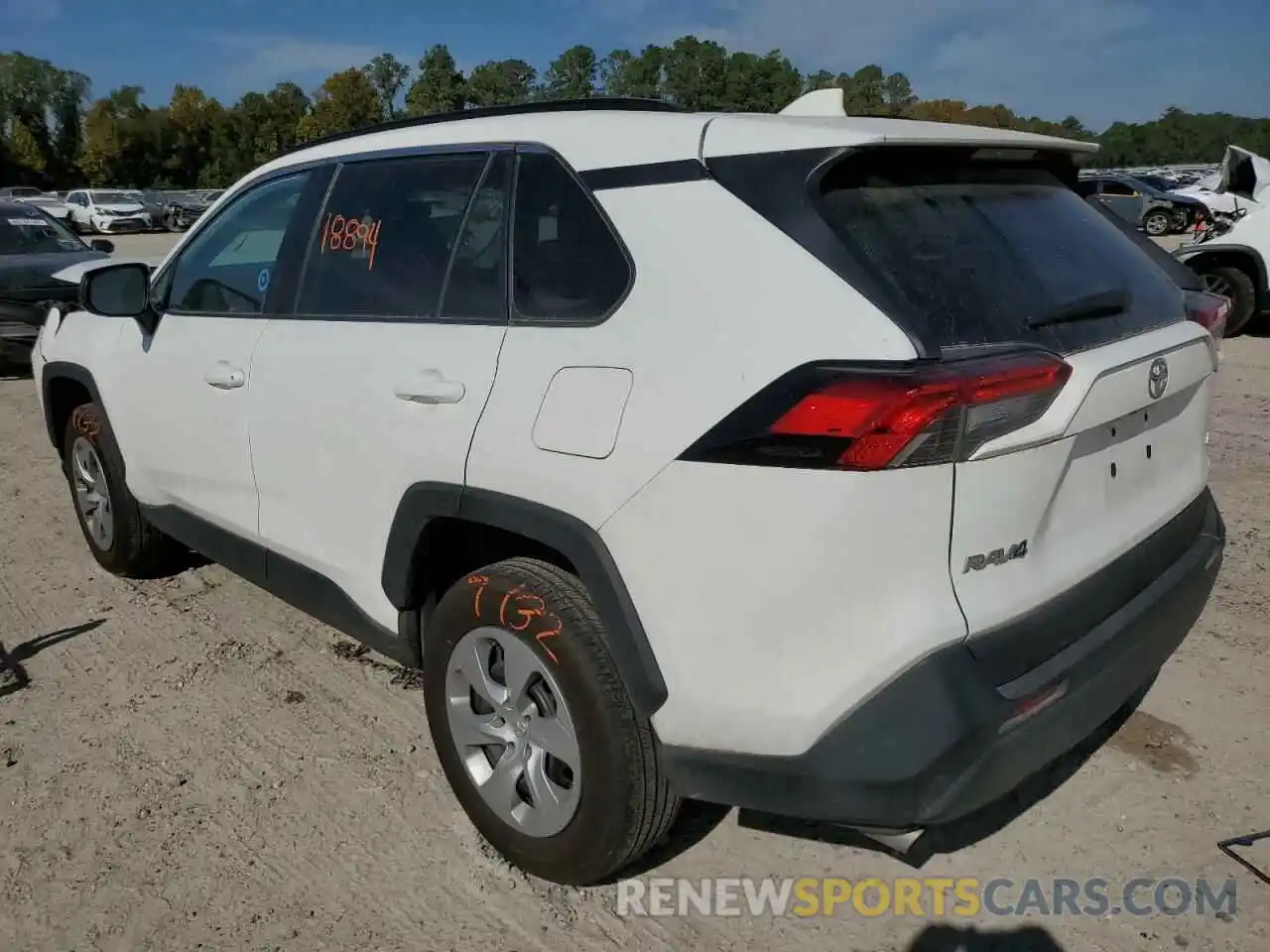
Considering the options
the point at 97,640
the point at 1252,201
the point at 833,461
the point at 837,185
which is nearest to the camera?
the point at 833,461

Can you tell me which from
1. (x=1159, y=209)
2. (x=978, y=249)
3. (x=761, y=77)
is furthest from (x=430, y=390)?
(x=761, y=77)

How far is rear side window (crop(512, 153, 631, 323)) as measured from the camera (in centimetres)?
235

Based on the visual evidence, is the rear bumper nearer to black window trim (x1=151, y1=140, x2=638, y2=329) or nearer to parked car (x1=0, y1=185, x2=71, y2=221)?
black window trim (x1=151, y1=140, x2=638, y2=329)

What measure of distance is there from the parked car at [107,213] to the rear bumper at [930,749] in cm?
4048

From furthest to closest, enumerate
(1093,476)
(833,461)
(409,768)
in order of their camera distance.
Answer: (409,768)
(1093,476)
(833,461)

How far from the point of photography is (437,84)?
7956cm

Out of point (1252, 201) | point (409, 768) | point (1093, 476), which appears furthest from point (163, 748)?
point (1252, 201)

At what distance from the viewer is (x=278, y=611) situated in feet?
14.2

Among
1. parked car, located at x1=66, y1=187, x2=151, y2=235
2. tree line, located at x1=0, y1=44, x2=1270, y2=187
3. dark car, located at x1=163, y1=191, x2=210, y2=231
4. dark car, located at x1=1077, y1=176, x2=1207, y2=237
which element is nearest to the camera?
dark car, located at x1=1077, y1=176, x2=1207, y2=237

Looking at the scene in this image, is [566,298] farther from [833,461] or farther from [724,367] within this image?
[833,461]

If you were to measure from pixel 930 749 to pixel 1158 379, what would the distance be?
108 centimetres

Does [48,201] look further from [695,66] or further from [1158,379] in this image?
[1158,379]

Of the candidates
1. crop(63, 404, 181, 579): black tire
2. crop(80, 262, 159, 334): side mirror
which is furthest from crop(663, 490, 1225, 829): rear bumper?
crop(63, 404, 181, 579): black tire

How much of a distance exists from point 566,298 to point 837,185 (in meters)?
0.67
